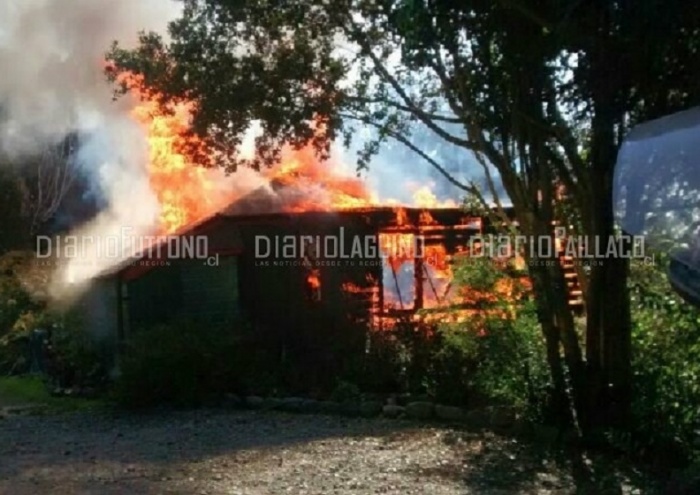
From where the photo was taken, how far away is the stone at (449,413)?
33.9ft

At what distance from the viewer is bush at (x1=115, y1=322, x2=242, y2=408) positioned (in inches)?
460

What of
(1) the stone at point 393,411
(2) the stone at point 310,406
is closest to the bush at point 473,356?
(1) the stone at point 393,411

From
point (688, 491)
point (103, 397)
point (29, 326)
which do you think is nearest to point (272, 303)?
point (103, 397)

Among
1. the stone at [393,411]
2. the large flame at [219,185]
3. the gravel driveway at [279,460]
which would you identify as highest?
the large flame at [219,185]

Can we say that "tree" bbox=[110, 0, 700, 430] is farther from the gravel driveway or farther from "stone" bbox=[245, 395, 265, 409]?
"stone" bbox=[245, 395, 265, 409]

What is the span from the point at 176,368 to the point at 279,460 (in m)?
3.50

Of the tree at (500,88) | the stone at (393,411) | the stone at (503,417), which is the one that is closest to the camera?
the tree at (500,88)

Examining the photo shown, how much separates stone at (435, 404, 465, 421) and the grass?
15.2ft

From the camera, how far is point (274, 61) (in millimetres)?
10109

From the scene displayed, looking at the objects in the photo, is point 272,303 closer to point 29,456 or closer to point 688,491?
point 29,456

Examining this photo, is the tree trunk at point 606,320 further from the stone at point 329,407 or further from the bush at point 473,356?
the stone at point 329,407

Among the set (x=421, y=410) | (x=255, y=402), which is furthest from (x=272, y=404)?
(x=421, y=410)

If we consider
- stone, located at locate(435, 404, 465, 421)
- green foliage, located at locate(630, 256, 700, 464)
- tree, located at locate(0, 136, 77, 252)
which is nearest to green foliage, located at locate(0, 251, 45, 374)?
tree, located at locate(0, 136, 77, 252)

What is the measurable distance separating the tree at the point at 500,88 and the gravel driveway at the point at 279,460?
108cm
